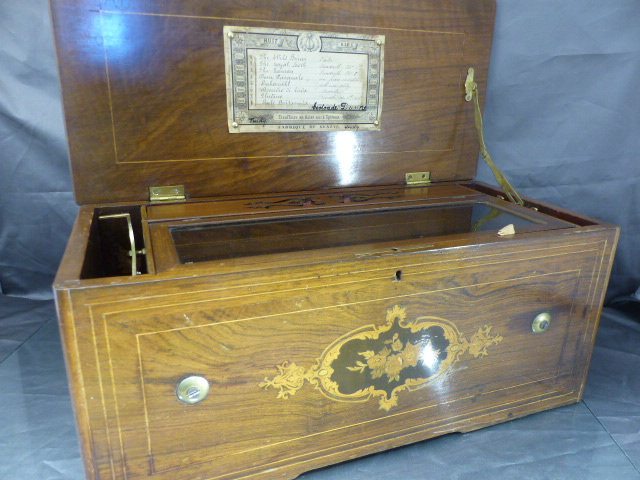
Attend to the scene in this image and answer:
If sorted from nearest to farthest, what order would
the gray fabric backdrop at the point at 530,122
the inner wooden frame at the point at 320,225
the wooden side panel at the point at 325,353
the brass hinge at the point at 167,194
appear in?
the wooden side panel at the point at 325,353 → the inner wooden frame at the point at 320,225 → the brass hinge at the point at 167,194 → the gray fabric backdrop at the point at 530,122

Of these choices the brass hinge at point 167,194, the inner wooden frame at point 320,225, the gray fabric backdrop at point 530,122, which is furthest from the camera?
the gray fabric backdrop at point 530,122

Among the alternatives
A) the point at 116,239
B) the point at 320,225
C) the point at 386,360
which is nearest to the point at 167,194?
the point at 116,239

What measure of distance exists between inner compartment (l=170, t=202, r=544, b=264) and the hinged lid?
0.27 m

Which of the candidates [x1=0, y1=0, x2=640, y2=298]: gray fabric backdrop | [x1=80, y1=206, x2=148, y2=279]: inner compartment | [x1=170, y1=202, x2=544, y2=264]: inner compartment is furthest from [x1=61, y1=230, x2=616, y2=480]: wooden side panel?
[x1=0, y1=0, x2=640, y2=298]: gray fabric backdrop

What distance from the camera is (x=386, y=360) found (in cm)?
125

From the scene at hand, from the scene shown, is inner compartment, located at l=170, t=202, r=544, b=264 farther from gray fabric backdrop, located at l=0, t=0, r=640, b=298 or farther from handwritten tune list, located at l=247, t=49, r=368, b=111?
gray fabric backdrop, located at l=0, t=0, r=640, b=298

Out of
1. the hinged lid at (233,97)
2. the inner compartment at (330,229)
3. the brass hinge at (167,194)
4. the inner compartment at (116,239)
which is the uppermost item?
the hinged lid at (233,97)

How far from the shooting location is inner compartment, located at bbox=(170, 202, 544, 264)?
1.20 metres

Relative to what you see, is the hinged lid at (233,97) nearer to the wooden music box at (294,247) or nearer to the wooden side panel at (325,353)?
the wooden music box at (294,247)

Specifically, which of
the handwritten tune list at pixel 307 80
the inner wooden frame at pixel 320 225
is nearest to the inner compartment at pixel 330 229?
the inner wooden frame at pixel 320 225

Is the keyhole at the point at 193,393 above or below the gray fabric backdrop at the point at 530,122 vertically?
below

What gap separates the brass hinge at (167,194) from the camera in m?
1.49

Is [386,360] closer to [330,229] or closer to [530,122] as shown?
[330,229]

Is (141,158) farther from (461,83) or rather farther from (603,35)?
(603,35)
